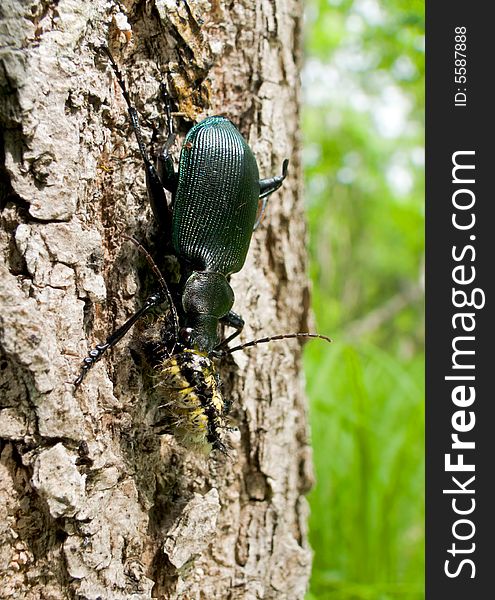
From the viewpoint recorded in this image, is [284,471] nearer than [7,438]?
No

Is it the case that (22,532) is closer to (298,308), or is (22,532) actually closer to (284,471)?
(284,471)

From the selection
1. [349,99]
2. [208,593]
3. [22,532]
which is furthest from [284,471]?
[349,99]

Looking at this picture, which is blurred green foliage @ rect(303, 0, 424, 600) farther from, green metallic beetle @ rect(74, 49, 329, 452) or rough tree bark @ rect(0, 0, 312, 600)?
green metallic beetle @ rect(74, 49, 329, 452)

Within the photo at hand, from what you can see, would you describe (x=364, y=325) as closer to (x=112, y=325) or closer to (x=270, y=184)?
(x=270, y=184)

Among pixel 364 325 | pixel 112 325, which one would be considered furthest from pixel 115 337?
pixel 364 325

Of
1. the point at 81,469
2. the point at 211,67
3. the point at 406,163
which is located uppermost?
the point at 406,163

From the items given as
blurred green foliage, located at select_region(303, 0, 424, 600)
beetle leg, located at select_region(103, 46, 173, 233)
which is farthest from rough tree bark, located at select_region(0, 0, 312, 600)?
blurred green foliage, located at select_region(303, 0, 424, 600)
